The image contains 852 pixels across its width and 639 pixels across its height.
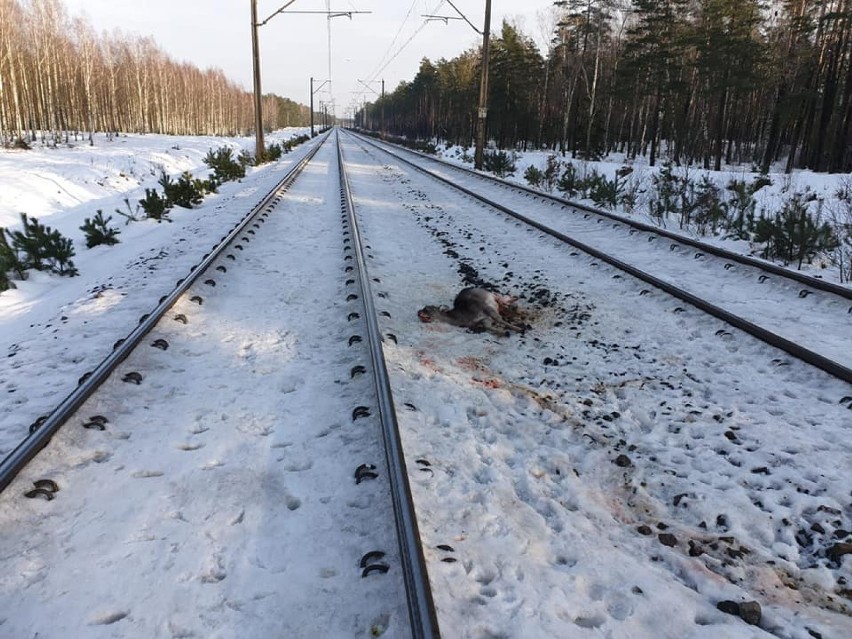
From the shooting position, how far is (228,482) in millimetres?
3021

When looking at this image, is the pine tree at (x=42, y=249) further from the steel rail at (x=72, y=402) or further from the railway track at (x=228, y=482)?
the railway track at (x=228, y=482)

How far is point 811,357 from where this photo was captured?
452cm

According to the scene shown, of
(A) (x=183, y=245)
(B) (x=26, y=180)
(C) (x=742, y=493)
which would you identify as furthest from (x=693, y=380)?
(B) (x=26, y=180)

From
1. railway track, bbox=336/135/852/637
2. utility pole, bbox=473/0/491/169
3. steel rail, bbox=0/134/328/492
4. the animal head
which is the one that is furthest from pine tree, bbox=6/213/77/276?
utility pole, bbox=473/0/491/169

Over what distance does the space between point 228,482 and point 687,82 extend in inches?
1800

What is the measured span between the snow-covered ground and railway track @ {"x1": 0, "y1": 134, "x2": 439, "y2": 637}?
0.02 meters

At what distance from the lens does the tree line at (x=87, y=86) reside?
42.5m

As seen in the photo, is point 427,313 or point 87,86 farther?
point 87,86

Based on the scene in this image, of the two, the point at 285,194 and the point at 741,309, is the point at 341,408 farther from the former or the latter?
the point at 285,194

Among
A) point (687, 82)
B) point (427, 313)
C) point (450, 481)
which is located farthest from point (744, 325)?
point (687, 82)

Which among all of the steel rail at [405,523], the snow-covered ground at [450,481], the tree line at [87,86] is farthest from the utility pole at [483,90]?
the tree line at [87,86]

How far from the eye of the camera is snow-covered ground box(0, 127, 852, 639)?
89.3 inches

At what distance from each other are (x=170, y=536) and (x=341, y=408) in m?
1.43

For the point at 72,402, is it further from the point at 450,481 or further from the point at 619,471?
the point at 619,471
